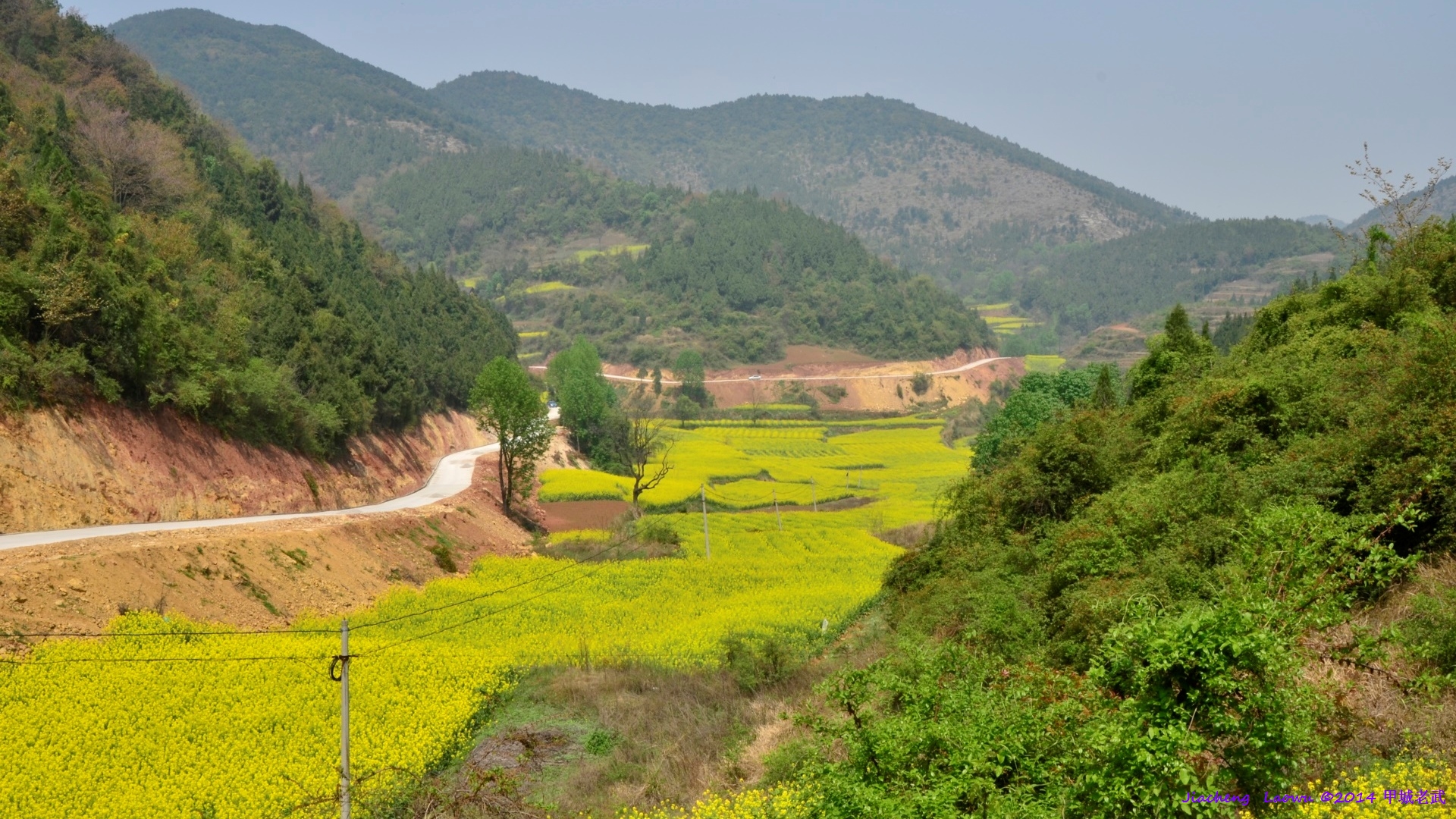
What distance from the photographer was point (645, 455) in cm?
6938

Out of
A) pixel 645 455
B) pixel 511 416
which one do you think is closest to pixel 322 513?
pixel 511 416

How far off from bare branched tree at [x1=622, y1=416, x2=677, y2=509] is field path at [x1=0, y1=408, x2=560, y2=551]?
1058 centimetres

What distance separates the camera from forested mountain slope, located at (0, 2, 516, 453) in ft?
103

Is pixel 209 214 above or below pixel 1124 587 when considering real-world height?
above

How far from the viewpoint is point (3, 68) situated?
4862 centimetres

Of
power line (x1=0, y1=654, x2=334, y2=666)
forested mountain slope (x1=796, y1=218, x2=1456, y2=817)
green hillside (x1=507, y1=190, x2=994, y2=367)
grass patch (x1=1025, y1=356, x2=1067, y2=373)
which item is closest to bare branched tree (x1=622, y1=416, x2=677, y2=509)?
power line (x1=0, y1=654, x2=334, y2=666)

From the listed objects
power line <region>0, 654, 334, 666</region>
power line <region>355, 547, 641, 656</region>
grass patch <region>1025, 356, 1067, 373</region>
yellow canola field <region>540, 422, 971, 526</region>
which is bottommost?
yellow canola field <region>540, 422, 971, 526</region>

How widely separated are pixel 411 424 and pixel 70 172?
26.4 m

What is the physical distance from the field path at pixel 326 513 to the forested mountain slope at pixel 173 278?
4.10 meters

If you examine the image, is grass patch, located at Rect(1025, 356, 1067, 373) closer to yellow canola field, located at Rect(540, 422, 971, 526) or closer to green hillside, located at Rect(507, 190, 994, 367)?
green hillside, located at Rect(507, 190, 994, 367)

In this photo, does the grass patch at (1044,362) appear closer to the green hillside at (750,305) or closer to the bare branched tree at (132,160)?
the green hillside at (750,305)

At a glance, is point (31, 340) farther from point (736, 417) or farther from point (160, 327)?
point (736, 417)

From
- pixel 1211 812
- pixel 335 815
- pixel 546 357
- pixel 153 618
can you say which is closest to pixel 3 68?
pixel 153 618

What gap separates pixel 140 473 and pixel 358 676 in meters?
15.2
